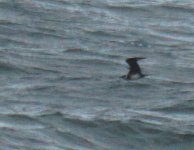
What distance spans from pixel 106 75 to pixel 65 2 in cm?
371

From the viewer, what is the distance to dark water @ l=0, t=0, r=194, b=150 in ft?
37.8

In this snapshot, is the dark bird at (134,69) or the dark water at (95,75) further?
the dark bird at (134,69)

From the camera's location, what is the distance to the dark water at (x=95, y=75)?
1152cm

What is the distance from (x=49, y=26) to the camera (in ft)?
53.2

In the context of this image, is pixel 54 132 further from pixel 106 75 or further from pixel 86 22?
pixel 86 22

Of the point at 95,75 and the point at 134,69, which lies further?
the point at 95,75

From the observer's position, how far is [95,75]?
13805 mm

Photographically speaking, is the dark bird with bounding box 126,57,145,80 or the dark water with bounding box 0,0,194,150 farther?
the dark bird with bounding box 126,57,145,80

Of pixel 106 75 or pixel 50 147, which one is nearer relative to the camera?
pixel 50 147

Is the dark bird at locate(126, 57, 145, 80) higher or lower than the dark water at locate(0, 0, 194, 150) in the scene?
higher

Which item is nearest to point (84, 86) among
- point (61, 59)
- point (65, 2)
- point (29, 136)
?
point (61, 59)

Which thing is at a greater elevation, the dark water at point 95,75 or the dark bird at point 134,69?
the dark bird at point 134,69

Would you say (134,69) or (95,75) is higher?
(134,69)

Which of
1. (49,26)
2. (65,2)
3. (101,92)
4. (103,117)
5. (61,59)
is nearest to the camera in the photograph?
(103,117)
